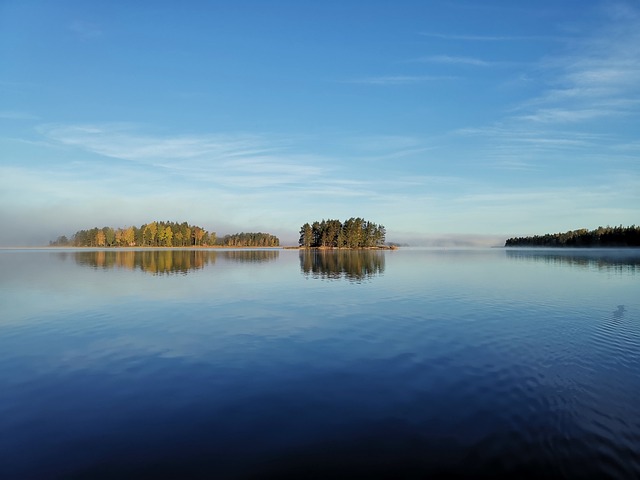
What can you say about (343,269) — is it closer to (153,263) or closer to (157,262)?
(153,263)

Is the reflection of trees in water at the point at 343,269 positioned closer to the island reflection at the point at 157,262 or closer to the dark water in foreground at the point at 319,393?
the island reflection at the point at 157,262

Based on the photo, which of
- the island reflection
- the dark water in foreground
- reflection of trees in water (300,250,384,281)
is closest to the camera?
the dark water in foreground

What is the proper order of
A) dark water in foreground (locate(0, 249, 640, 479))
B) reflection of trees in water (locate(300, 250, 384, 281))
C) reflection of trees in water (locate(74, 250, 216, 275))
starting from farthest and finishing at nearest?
reflection of trees in water (locate(74, 250, 216, 275)) < reflection of trees in water (locate(300, 250, 384, 281)) < dark water in foreground (locate(0, 249, 640, 479))

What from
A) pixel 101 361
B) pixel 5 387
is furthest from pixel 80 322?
pixel 5 387

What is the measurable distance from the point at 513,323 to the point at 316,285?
94.2 ft

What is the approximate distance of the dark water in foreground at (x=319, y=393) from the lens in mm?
10492

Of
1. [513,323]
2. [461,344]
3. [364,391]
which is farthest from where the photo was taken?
[513,323]

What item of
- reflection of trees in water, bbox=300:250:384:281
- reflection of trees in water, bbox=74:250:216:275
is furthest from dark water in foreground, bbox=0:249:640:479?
reflection of trees in water, bbox=74:250:216:275

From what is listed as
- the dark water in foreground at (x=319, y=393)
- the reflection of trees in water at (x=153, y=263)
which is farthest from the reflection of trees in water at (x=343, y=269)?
the dark water in foreground at (x=319, y=393)

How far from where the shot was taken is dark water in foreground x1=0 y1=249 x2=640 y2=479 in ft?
34.4

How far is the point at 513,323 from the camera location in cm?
2825

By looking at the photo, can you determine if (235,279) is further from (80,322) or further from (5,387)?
(5,387)

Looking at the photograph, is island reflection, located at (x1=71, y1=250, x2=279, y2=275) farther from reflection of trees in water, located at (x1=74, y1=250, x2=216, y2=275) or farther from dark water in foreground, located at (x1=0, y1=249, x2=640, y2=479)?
dark water in foreground, located at (x1=0, y1=249, x2=640, y2=479)

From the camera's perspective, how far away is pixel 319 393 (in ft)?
49.9
